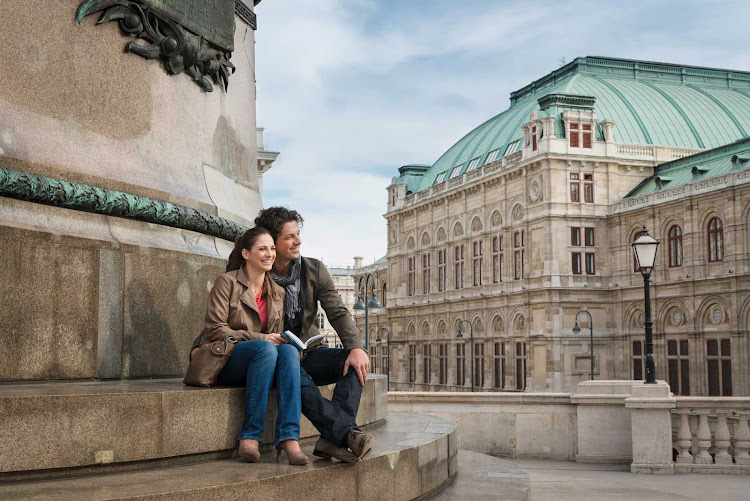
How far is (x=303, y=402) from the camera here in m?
4.81

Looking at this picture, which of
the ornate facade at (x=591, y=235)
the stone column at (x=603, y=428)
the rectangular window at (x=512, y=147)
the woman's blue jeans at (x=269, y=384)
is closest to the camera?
the woman's blue jeans at (x=269, y=384)

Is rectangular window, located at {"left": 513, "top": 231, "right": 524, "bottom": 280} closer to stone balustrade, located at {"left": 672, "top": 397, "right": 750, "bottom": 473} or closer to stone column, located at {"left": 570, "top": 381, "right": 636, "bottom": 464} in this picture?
stone column, located at {"left": 570, "top": 381, "right": 636, "bottom": 464}

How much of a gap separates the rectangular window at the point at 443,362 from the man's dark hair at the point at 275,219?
52924 millimetres

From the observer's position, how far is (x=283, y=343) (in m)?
4.94

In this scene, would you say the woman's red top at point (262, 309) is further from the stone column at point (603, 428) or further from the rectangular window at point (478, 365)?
the rectangular window at point (478, 365)

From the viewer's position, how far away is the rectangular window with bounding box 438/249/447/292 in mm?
58406

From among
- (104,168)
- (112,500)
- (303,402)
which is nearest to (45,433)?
(112,500)

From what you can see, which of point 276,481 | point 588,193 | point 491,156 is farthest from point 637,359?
point 276,481

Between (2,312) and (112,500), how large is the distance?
1.61 metres

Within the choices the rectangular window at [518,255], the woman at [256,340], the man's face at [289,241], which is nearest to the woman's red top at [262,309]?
the woman at [256,340]

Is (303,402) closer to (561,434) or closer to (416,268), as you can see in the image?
(561,434)

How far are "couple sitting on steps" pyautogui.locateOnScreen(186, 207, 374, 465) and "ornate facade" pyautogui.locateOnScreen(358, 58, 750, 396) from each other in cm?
3517

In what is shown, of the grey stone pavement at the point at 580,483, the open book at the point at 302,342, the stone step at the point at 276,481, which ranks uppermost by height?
the open book at the point at 302,342

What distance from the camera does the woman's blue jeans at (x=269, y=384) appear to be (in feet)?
15.0
